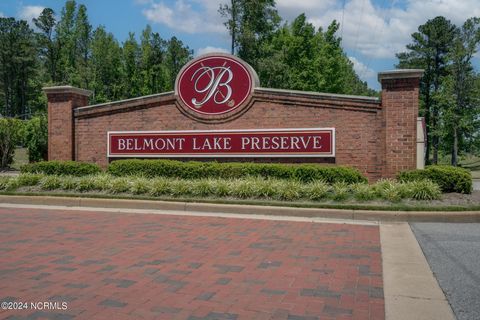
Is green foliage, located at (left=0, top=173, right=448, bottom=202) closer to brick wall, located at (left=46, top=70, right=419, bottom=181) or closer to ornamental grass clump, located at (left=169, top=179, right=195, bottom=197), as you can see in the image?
ornamental grass clump, located at (left=169, top=179, right=195, bottom=197)

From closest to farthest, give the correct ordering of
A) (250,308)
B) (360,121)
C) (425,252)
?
(250,308), (425,252), (360,121)

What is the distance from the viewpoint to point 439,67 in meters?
48.8

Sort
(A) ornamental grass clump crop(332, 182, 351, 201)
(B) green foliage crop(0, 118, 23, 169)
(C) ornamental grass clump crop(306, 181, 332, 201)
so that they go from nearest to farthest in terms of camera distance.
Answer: (A) ornamental grass clump crop(332, 182, 351, 201) → (C) ornamental grass clump crop(306, 181, 332, 201) → (B) green foliage crop(0, 118, 23, 169)

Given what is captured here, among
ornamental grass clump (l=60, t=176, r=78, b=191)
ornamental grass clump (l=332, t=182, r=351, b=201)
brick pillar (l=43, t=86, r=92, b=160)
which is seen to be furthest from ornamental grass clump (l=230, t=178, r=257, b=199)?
brick pillar (l=43, t=86, r=92, b=160)

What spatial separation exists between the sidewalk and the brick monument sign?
4.91 meters

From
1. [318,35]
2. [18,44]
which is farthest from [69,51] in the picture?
[318,35]

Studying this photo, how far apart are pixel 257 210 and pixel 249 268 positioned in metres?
4.65

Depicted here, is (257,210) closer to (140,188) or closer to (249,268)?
(140,188)

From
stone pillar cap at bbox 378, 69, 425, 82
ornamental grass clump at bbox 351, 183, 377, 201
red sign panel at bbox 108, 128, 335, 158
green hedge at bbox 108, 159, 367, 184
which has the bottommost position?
ornamental grass clump at bbox 351, 183, 377, 201

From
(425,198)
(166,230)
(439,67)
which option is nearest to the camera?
(166,230)

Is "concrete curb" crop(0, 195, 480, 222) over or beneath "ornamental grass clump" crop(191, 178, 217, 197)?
beneath

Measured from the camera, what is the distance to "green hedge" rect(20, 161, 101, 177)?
14789 millimetres

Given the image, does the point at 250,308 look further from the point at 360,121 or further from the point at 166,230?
the point at 360,121

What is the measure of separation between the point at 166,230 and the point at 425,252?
13.9ft
